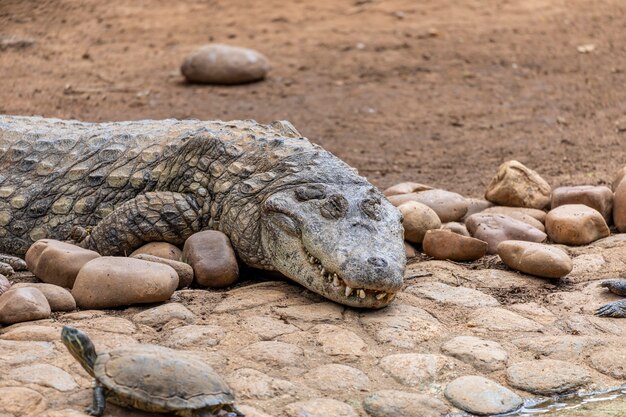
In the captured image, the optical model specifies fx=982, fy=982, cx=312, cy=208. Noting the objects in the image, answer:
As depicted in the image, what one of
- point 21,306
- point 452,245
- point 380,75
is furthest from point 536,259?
point 380,75

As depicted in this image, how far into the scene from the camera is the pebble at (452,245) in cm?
583

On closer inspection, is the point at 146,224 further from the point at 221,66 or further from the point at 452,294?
the point at 221,66

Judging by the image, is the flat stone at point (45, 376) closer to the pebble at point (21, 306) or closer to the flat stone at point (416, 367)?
the pebble at point (21, 306)

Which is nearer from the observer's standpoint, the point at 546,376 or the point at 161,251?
the point at 546,376

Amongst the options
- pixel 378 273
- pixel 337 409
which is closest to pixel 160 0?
pixel 378 273

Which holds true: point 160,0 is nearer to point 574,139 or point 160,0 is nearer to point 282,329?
point 574,139

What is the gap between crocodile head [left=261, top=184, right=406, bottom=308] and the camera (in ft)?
15.8

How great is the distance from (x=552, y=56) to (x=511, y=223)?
5.92 m

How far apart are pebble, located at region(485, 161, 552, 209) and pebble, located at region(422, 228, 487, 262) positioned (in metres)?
0.91

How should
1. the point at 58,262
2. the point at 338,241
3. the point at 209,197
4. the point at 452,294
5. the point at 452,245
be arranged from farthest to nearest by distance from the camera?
the point at 452,245 < the point at 209,197 < the point at 452,294 < the point at 58,262 < the point at 338,241

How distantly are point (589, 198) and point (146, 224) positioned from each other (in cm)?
291

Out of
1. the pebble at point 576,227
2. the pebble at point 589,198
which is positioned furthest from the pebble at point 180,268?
the pebble at point 589,198

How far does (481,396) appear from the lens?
4.14 metres

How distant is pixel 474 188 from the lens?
7.65 m
